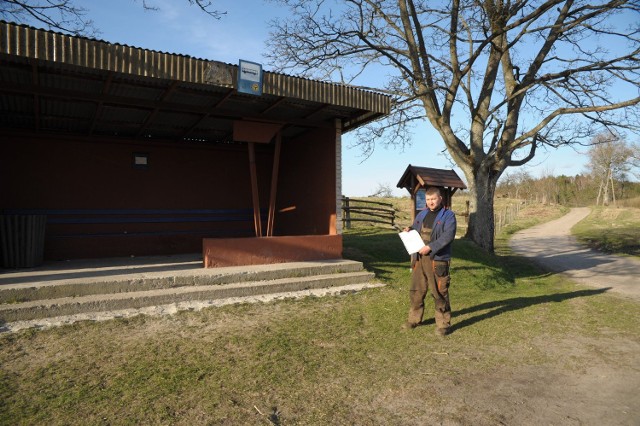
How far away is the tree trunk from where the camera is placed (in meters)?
13.3

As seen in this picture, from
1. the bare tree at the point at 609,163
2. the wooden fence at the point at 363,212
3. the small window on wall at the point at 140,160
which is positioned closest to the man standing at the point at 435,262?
the small window on wall at the point at 140,160

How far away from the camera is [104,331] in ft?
16.1

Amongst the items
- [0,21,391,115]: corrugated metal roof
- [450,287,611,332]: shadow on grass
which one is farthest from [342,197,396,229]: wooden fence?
[0,21,391,115]: corrugated metal roof

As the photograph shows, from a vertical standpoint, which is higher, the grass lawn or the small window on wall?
the small window on wall

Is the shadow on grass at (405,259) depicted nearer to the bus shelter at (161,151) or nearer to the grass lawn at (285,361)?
the bus shelter at (161,151)

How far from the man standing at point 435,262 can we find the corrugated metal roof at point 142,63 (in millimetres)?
3130

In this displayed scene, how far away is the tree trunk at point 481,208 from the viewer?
1327 centimetres

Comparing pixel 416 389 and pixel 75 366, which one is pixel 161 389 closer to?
pixel 75 366

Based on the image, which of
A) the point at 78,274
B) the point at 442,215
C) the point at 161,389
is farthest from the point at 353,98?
the point at 161,389

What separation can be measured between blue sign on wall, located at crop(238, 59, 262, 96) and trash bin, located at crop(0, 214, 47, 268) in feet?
13.7

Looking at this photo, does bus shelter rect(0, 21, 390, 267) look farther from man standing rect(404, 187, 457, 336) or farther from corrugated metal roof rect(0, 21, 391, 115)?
man standing rect(404, 187, 457, 336)

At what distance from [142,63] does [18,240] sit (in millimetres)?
3693

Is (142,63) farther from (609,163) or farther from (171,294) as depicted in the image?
(609,163)

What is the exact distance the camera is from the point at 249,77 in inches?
266
